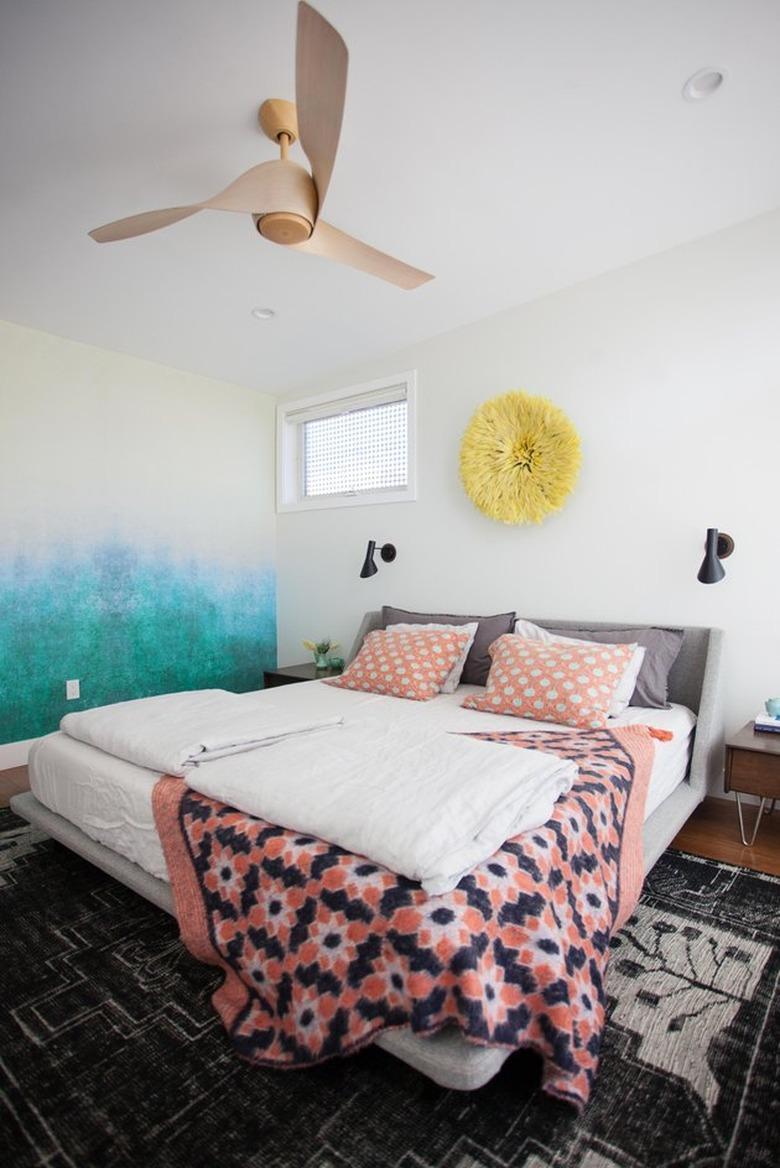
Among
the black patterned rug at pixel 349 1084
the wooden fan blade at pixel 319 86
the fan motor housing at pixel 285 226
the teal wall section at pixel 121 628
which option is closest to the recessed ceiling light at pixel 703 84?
the wooden fan blade at pixel 319 86

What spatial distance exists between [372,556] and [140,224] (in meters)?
2.37

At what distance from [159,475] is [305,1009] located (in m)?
3.48

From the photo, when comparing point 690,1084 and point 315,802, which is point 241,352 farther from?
point 690,1084

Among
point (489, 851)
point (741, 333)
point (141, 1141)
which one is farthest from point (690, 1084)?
point (741, 333)

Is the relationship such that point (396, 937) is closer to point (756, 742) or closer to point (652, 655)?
point (756, 742)

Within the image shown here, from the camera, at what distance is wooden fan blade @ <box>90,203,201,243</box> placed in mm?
1837

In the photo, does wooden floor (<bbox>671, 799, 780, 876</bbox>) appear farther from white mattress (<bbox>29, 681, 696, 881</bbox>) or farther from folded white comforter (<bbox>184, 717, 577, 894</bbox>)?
folded white comforter (<bbox>184, 717, 577, 894</bbox>)

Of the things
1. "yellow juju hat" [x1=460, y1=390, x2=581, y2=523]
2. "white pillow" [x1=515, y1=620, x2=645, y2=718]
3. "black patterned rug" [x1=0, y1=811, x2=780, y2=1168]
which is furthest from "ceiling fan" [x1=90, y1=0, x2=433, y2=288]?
"black patterned rug" [x1=0, y1=811, x2=780, y2=1168]

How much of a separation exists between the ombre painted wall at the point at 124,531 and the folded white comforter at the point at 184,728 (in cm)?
149

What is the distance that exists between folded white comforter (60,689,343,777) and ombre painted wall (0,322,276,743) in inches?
58.8

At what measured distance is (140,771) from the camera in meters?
1.91

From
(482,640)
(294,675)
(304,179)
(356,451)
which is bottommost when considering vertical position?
(294,675)

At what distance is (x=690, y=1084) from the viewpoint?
127 centimetres

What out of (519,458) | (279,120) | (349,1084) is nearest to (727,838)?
(349,1084)
